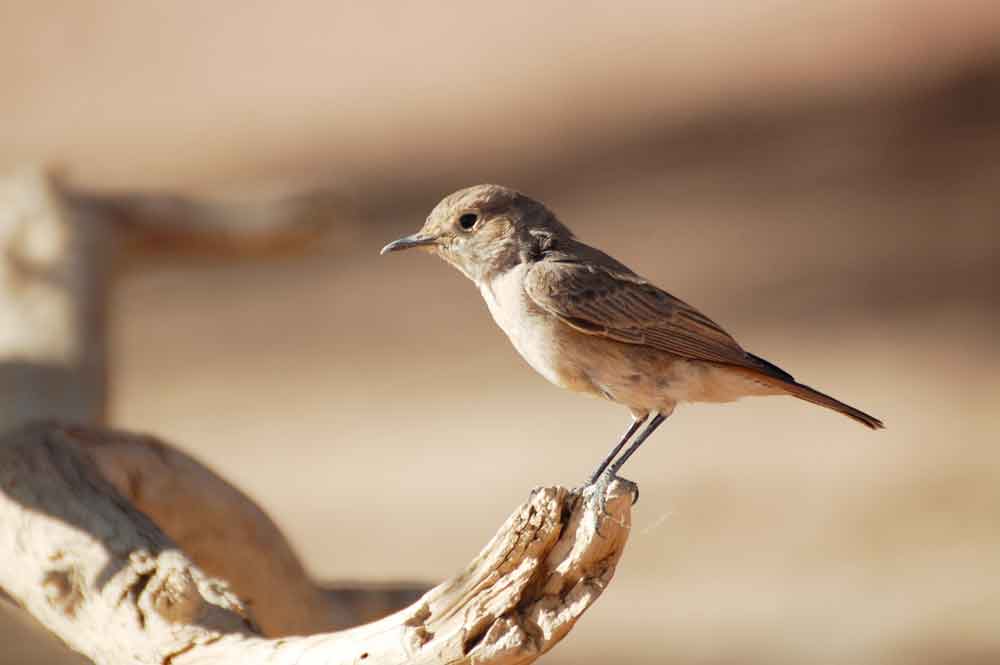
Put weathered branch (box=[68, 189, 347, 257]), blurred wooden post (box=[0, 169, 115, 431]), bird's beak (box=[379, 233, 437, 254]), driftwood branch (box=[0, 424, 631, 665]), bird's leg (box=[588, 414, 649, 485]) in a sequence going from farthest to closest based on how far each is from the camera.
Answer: weathered branch (box=[68, 189, 347, 257]) < blurred wooden post (box=[0, 169, 115, 431]) < bird's beak (box=[379, 233, 437, 254]) < bird's leg (box=[588, 414, 649, 485]) < driftwood branch (box=[0, 424, 631, 665])

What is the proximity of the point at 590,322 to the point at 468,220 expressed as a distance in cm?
45

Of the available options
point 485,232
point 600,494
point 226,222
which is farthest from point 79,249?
point 600,494

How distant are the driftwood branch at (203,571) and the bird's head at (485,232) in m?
0.97

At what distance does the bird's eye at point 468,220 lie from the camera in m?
3.88

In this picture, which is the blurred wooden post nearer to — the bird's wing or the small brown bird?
the small brown bird

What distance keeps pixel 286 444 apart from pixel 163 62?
106 inches

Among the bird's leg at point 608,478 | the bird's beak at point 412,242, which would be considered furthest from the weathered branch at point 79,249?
the bird's leg at point 608,478

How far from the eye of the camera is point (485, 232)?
3.88m

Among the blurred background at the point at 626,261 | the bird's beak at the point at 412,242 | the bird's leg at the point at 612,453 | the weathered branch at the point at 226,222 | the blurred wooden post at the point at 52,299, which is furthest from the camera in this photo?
the blurred background at the point at 626,261

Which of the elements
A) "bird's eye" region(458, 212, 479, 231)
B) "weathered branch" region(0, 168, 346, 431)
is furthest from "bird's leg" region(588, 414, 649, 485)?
"weathered branch" region(0, 168, 346, 431)

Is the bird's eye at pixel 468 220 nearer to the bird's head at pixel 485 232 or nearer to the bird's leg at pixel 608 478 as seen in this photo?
the bird's head at pixel 485 232

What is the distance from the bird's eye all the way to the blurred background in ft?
11.1

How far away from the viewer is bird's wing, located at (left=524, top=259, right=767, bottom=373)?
3701 mm

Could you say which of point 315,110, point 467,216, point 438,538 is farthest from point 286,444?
point 467,216
